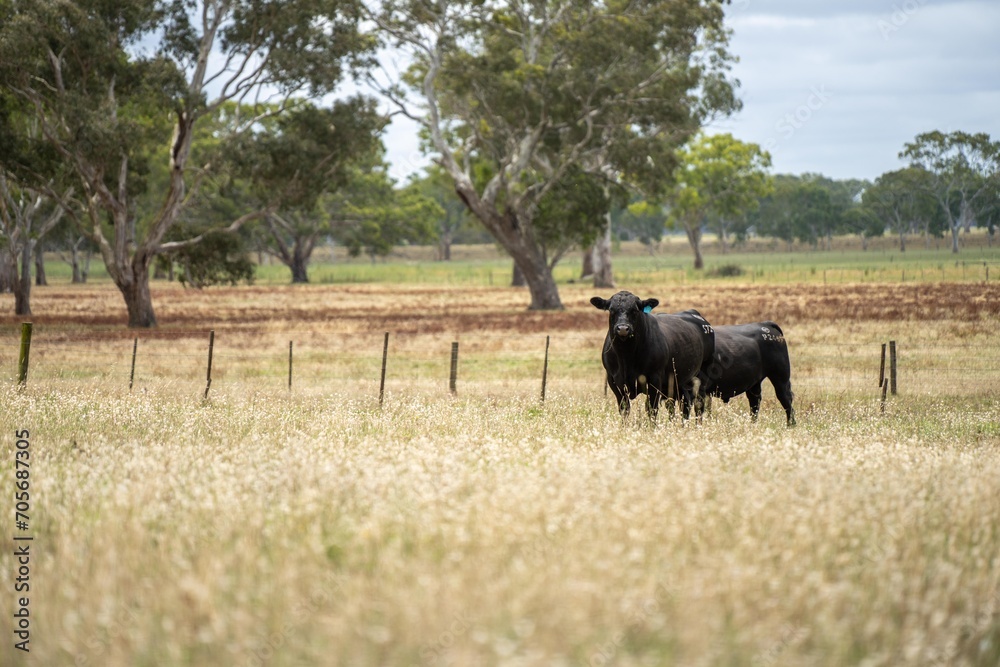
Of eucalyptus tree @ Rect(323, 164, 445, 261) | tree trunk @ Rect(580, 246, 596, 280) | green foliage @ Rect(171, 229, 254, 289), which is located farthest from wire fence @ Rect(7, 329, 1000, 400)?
eucalyptus tree @ Rect(323, 164, 445, 261)

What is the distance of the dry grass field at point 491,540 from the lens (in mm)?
4719

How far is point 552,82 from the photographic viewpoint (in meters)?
42.7

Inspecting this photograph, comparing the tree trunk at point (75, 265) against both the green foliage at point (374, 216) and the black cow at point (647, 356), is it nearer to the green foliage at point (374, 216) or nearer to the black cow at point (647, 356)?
the green foliage at point (374, 216)

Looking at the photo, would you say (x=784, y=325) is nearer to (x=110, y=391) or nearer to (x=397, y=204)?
(x=110, y=391)

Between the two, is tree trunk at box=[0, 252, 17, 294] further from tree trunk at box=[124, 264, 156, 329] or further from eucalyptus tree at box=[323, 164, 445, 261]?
eucalyptus tree at box=[323, 164, 445, 261]

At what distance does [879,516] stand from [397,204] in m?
94.6

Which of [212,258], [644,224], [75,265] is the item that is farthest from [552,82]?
[644,224]

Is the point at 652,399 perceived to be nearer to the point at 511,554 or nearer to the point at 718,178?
Result: the point at 511,554

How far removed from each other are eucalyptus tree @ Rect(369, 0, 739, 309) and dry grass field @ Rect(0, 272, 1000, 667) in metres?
32.1

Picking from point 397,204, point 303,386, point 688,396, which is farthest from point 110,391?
point 397,204

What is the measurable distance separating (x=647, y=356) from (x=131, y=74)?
27403mm

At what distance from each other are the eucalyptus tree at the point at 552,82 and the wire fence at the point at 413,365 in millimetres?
15429

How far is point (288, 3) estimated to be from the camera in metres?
35.9

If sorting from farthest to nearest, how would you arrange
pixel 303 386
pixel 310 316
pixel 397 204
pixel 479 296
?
pixel 397 204, pixel 479 296, pixel 310 316, pixel 303 386
